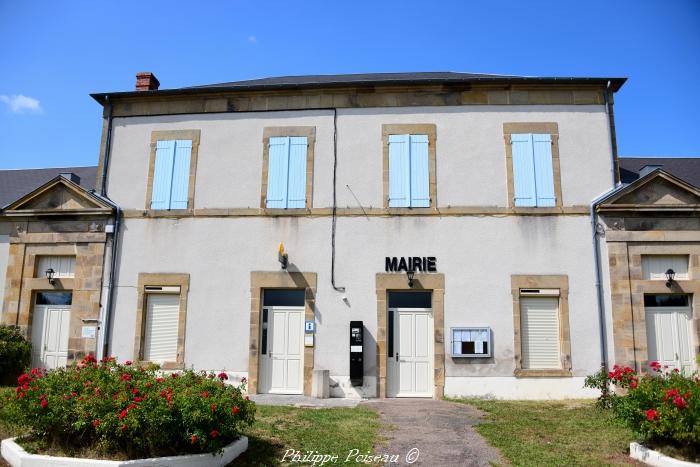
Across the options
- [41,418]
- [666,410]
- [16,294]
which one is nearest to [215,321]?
[16,294]

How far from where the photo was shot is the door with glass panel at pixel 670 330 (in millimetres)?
10492

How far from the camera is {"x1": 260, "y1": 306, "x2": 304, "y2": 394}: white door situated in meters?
11.0

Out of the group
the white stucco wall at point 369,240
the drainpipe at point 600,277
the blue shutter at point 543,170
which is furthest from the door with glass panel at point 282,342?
the drainpipe at point 600,277

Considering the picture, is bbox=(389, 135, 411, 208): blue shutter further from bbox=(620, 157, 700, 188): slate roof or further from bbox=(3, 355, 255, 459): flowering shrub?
bbox=(3, 355, 255, 459): flowering shrub

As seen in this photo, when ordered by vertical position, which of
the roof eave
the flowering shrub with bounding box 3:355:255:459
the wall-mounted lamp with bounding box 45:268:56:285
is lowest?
the flowering shrub with bounding box 3:355:255:459

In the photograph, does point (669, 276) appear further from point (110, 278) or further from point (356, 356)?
point (110, 278)

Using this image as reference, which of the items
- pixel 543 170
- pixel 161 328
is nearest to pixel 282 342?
pixel 161 328

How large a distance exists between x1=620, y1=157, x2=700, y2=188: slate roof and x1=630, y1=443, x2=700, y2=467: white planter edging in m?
7.13

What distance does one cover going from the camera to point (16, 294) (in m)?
11.8

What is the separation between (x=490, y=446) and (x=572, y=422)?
82.8 inches

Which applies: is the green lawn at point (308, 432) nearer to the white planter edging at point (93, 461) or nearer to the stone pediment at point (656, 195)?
the white planter edging at point (93, 461)

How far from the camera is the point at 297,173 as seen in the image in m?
11.6

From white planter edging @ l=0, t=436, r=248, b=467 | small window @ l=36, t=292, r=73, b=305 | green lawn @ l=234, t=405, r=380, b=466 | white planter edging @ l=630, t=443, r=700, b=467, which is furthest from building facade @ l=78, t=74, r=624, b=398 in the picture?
white planter edging @ l=0, t=436, r=248, b=467

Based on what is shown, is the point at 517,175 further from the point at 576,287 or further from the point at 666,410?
the point at 666,410
